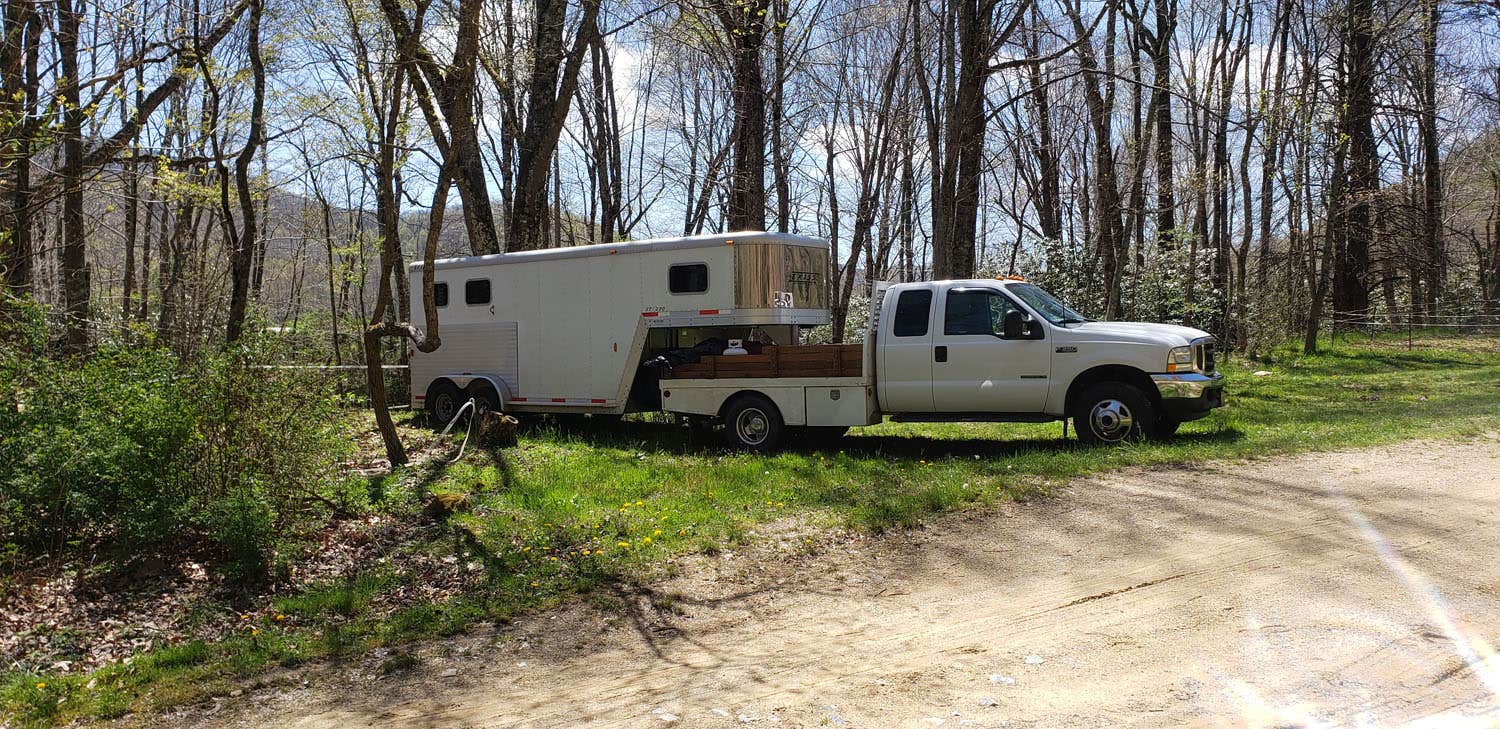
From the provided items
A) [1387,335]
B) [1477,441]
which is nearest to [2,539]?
[1477,441]

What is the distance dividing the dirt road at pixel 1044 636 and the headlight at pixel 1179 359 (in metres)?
2.63

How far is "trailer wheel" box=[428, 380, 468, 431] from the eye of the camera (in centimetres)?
1496

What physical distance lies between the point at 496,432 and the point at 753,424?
129 inches

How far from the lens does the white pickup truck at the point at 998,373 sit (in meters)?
10.5

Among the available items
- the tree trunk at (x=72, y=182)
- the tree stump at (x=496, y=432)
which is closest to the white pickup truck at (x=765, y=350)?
the tree stump at (x=496, y=432)

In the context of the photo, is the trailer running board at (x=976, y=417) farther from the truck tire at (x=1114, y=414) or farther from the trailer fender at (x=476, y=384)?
the trailer fender at (x=476, y=384)

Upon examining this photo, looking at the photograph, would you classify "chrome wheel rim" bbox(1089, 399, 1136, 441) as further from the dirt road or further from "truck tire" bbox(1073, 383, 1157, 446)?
the dirt road

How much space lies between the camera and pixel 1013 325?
35.9 feet

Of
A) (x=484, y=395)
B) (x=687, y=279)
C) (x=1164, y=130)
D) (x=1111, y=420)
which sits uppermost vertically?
(x=1164, y=130)

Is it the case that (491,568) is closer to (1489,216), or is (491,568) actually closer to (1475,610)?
(1475,610)

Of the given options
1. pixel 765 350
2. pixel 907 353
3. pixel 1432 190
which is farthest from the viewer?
pixel 1432 190


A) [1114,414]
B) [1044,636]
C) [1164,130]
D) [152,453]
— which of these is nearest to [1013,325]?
[1114,414]

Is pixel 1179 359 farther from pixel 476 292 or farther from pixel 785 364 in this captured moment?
pixel 476 292

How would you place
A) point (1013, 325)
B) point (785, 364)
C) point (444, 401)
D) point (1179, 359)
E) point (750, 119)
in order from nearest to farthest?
point (1179, 359), point (1013, 325), point (785, 364), point (444, 401), point (750, 119)
